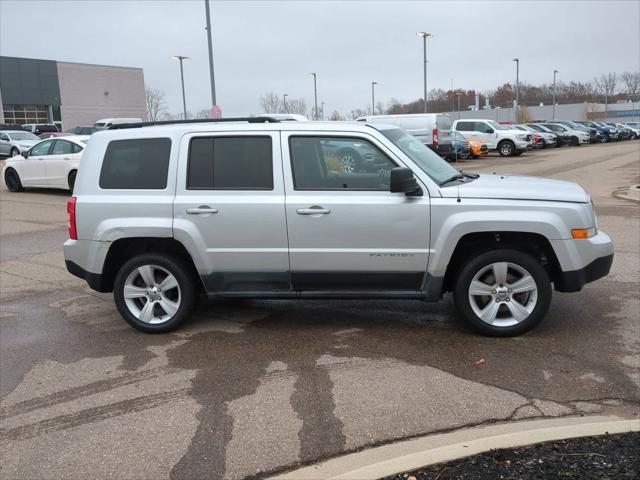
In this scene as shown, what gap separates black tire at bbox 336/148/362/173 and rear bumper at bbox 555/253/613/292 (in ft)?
6.39

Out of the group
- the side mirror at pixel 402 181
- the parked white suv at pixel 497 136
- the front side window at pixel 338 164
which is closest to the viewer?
the side mirror at pixel 402 181

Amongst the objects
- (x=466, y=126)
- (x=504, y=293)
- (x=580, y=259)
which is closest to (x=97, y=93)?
(x=466, y=126)

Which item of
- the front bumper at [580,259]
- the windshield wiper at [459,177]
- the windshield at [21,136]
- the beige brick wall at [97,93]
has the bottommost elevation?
the front bumper at [580,259]

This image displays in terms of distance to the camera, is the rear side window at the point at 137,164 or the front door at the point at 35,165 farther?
the front door at the point at 35,165

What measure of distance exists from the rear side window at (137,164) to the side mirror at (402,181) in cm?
203

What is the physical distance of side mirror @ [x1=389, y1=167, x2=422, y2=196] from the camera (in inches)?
190

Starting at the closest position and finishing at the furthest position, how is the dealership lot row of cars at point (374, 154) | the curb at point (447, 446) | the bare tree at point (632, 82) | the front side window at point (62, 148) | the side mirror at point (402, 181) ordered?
the curb at point (447, 446) → the side mirror at point (402, 181) → the dealership lot row of cars at point (374, 154) → the front side window at point (62, 148) → the bare tree at point (632, 82)

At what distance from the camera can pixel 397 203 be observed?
504cm

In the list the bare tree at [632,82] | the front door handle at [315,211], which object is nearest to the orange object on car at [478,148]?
the front door handle at [315,211]

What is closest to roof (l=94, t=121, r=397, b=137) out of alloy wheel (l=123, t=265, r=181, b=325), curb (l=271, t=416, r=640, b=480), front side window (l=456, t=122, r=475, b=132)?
alloy wheel (l=123, t=265, r=181, b=325)

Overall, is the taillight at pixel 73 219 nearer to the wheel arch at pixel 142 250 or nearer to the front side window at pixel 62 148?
the wheel arch at pixel 142 250

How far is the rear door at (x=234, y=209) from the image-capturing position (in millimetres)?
5203

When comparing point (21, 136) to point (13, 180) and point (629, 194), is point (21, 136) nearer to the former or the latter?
point (13, 180)

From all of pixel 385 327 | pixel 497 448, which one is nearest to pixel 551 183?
pixel 385 327
